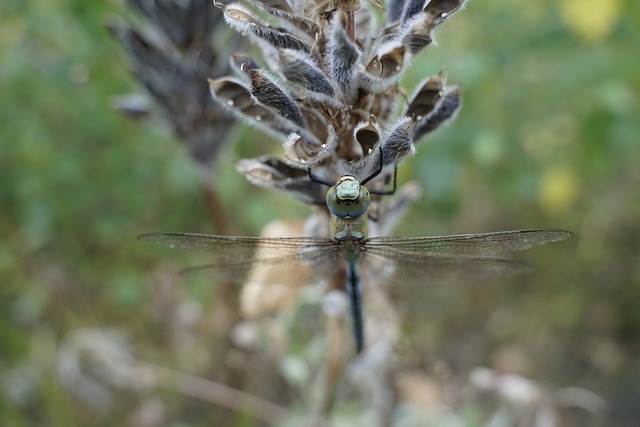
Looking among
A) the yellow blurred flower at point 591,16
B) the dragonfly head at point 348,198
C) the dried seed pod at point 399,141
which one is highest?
the yellow blurred flower at point 591,16

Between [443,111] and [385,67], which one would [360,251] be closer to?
[443,111]

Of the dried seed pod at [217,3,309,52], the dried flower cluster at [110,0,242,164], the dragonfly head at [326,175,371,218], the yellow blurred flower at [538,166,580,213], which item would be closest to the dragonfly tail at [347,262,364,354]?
the dragonfly head at [326,175,371,218]

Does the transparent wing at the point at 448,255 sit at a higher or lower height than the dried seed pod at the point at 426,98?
lower

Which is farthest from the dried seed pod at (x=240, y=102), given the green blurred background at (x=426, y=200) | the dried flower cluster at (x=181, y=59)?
the green blurred background at (x=426, y=200)

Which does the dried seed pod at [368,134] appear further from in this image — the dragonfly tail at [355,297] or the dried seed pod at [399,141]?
the dragonfly tail at [355,297]

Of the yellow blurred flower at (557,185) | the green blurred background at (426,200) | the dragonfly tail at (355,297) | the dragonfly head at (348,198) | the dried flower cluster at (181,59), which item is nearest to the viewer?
the dragonfly head at (348,198)

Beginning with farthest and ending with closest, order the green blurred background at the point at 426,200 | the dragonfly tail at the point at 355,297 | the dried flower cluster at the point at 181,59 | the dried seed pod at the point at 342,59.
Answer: the green blurred background at the point at 426,200 → the dried flower cluster at the point at 181,59 → the dragonfly tail at the point at 355,297 → the dried seed pod at the point at 342,59

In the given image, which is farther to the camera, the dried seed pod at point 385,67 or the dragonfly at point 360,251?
the dragonfly at point 360,251
